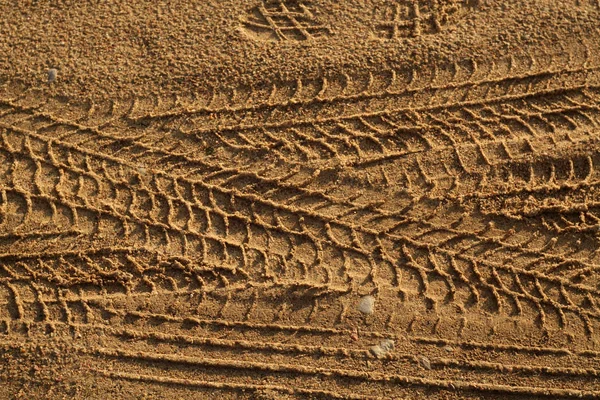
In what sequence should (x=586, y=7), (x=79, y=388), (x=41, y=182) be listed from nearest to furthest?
1. (x=79, y=388)
2. (x=41, y=182)
3. (x=586, y=7)

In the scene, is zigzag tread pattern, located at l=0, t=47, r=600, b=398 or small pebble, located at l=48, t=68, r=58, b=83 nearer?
zigzag tread pattern, located at l=0, t=47, r=600, b=398

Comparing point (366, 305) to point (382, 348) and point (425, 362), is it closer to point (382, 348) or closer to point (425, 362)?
point (382, 348)

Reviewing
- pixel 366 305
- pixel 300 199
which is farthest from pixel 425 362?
pixel 300 199

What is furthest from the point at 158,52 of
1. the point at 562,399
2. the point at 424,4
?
the point at 562,399

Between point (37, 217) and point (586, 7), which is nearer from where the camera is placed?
point (37, 217)

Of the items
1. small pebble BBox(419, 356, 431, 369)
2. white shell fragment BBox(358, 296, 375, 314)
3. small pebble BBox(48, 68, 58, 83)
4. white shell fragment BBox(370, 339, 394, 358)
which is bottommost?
small pebble BBox(419, 356, 431, 369)

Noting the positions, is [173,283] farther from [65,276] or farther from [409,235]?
[409,235]

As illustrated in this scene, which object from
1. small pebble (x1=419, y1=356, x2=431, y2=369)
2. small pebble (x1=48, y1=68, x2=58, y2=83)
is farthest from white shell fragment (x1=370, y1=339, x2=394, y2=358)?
small pebble (x1=48, y1=68, x2=58, y2=83)

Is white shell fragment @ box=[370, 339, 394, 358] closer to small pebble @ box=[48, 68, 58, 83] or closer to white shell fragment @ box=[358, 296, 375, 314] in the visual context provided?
white shell fragment @ box=[358, 296, 375, 314]
